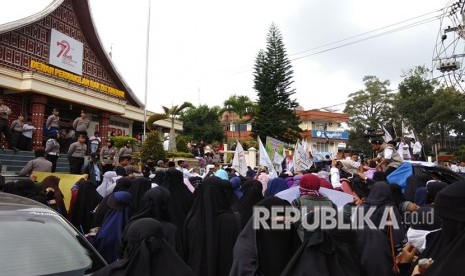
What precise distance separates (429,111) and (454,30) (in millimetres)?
21553

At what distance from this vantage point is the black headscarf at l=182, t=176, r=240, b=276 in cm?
370

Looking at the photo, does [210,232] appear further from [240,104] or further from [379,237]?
[240,104]

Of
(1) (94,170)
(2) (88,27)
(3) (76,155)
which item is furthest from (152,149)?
(2) (88,27)

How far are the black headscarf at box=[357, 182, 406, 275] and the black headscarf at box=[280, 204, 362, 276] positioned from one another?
2.60 feet

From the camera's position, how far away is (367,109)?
47.6 metres

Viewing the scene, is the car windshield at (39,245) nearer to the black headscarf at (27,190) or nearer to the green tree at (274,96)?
the black headscarf at (27,190)

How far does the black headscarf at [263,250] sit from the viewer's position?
2.92m

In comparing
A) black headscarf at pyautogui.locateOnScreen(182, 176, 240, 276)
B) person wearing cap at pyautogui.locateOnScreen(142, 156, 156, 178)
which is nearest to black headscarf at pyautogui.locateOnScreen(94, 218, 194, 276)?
black headscarf at pyautogui.locateOnScreen(182, 176, 240, 276)

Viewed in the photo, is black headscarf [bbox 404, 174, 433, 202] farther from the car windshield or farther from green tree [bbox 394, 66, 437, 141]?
green tree [bbox 394, 66, 437, 141]

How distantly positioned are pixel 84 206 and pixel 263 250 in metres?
4.01

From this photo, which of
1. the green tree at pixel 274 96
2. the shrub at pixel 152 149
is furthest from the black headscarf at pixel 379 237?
the green tree at pixel 274 96

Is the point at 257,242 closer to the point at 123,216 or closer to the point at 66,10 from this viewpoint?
the point at 123,216

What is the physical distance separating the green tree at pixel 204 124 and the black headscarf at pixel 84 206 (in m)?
35.0

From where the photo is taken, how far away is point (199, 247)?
Answer: 3701 mm
